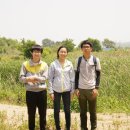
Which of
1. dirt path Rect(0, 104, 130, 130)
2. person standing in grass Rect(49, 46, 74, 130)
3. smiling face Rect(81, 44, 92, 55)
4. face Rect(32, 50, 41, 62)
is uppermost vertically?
smiling face Rect(81, 44, 92, 55)

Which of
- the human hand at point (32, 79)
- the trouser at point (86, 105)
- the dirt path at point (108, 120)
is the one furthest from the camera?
the dirt path at point (108, 120)

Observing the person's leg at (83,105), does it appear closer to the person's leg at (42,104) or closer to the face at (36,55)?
the person's leg at (42,104)

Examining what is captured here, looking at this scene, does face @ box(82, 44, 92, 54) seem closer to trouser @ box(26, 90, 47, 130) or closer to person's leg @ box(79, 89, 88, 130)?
person's leg @ box(79, 89, 88, 130)

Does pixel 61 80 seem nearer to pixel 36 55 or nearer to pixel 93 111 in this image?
pixel 36 55

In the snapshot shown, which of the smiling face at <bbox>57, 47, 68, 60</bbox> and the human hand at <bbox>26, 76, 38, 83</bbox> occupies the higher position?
the smiling face at <bbox>57, 47, 68, 60</bbox>

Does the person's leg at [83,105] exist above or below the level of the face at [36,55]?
below

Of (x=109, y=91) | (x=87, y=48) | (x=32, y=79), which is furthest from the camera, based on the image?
(x=109, y=91)

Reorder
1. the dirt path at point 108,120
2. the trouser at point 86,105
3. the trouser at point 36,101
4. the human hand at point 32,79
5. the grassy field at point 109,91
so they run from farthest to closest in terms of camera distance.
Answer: the grassy field at point 109,91
the dirt path at point 108,120
the trouser at point 86,105
the trouser at point 36,101
the human hand at point 32,79

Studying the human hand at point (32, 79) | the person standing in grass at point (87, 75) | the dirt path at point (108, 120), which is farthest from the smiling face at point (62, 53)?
the dirt path at point (108, 120)

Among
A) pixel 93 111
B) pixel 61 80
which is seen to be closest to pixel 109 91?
pixel 93 111

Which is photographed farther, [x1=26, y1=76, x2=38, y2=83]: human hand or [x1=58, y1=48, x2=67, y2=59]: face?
[x1=58, y1=48, x2=67, y2=59]: face

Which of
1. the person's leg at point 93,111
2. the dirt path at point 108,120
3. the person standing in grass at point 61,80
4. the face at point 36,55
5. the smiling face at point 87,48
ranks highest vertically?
the smiling face at point 87,48

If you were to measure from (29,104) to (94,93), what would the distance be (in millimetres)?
1169

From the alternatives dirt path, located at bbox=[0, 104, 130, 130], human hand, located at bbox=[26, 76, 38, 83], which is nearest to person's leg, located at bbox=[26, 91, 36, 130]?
human hand, located at bbox=[26, 76, 38, 83]
